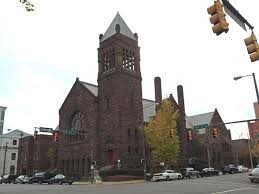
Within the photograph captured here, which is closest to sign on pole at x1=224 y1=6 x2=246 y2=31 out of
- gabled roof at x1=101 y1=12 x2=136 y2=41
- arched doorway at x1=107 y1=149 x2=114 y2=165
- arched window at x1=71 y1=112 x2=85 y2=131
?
arched doorway at x1=107 y1=149 x2=114 y2=165

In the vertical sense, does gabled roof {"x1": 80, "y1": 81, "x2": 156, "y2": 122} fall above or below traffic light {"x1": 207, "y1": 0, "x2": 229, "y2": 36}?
above

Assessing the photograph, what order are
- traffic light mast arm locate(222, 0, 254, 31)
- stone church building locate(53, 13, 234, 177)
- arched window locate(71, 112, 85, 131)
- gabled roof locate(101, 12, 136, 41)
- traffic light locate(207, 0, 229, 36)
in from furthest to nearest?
gabled roof locate(101, 12, 136, 41) < arched window locate(71, 112, 85, 131) < stone church building locate(53, 13, 234, 177) < traffic light mast arm locate(222, 0, 254, 31) < traffic light locate(207, 0, 229, 36)

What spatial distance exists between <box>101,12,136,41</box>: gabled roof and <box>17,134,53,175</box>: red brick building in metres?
34.6

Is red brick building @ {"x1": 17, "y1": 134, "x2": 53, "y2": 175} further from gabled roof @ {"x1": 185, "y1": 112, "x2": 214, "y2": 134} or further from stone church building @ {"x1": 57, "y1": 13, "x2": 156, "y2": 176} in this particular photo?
gabled roof @ {"x1": 185, "y1": 112, "x2": 214, "y2": 134}

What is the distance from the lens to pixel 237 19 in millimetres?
11438

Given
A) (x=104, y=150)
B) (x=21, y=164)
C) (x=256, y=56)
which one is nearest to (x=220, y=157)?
(x=104, y=150)

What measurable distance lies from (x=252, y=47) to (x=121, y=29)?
5178 cm

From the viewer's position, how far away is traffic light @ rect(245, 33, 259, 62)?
11750 mm

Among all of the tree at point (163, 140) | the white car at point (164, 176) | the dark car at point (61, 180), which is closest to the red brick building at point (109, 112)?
the tree at point (163, 140)

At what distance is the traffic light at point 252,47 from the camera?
463 inches

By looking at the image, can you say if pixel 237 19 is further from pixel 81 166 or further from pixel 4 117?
pixel 4 117

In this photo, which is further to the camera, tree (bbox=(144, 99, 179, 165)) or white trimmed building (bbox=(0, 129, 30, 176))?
white trimmed building (bbox=(0, 129, 30, 176))

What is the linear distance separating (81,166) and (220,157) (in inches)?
1647

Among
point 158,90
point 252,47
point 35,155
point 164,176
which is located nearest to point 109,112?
point 158,90
